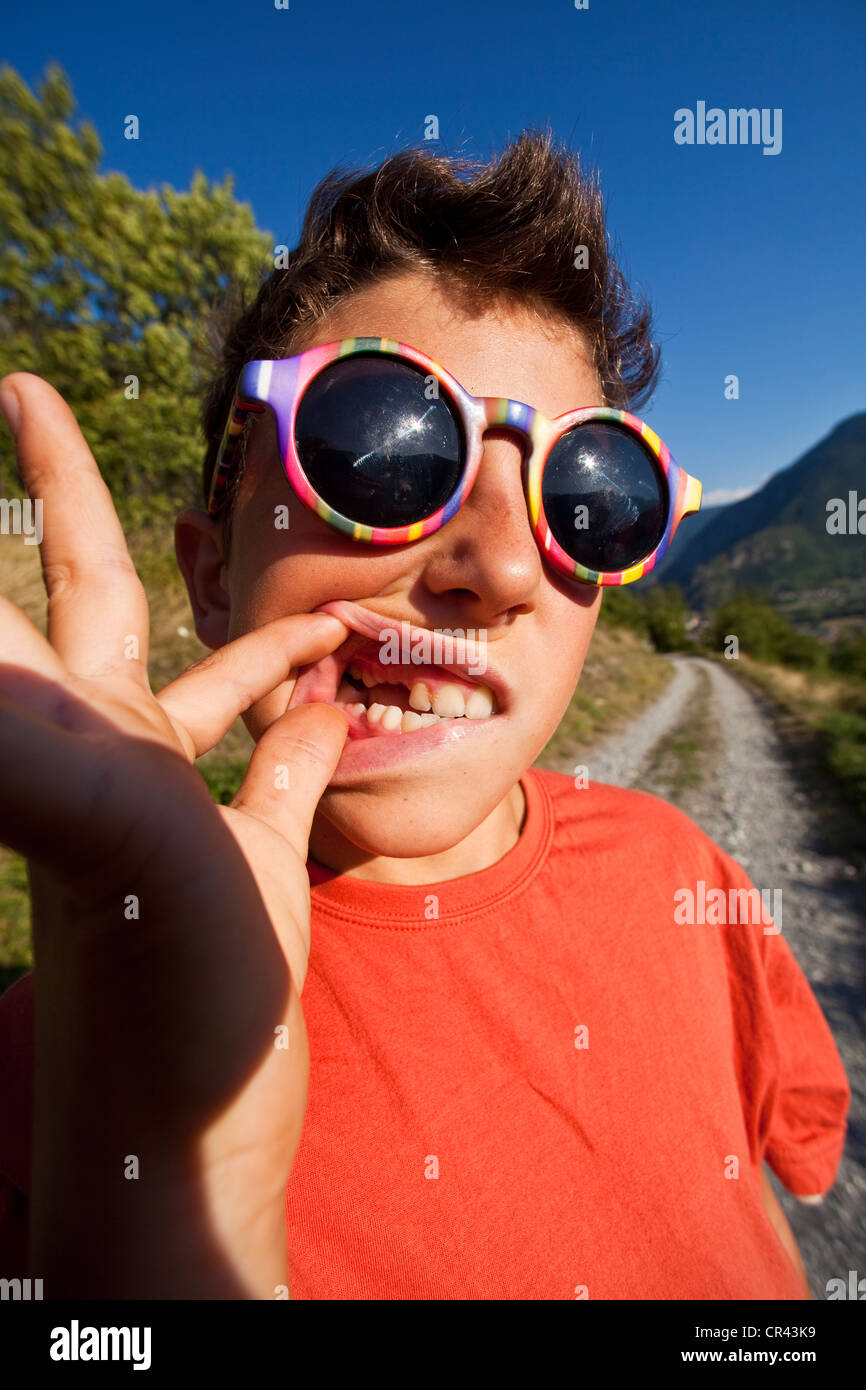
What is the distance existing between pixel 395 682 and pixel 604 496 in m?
0.62

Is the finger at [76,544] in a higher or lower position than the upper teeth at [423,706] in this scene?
higher

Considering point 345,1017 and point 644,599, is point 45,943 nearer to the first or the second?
point 345,1017

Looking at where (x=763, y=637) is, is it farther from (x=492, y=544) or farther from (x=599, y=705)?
(x=492, y=544)

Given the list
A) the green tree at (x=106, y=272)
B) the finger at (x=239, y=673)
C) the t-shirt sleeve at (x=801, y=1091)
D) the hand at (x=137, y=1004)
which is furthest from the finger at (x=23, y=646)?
the green tree at (x=106, y=272)

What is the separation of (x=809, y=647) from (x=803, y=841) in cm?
5993

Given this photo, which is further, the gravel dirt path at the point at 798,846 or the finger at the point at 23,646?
the gravel dirt path at the point at 798,846

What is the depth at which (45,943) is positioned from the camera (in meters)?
0.70

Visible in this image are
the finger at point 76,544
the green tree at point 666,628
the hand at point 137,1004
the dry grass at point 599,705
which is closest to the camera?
the hand at point 137,1004

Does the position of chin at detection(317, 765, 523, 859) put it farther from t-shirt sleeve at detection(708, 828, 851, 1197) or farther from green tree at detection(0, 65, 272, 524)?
green tree at detection(0, 65, 272, 524)

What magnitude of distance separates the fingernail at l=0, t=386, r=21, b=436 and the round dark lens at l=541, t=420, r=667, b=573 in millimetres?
908

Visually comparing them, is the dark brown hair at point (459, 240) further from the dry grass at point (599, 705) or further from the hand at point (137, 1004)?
the dry grass at point (599, 705)

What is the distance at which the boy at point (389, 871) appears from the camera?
653 millimetres

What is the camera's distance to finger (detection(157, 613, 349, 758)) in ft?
2.91

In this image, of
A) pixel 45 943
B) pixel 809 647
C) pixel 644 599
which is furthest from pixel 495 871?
pixel 644 599
